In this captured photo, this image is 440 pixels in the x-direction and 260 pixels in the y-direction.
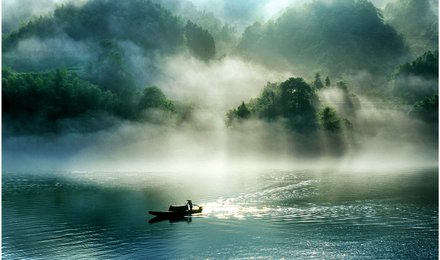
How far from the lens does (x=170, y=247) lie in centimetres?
6088

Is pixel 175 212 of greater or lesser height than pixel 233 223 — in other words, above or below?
above

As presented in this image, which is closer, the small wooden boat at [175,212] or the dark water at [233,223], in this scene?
the dark water at [233,223]

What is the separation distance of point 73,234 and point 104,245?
901 cm

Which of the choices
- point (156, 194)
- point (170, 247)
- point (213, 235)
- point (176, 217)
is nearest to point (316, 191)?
point (156, 194)

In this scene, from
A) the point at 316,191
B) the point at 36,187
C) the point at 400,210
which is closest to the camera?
the point at 400,210

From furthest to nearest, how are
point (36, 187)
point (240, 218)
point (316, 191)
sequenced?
1. point (36, 187)
2. point (316, 191)
3. point (240, 218)

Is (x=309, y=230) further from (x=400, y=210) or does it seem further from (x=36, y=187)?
(x=36, y=187)

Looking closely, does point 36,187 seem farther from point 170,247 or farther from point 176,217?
point 170,247

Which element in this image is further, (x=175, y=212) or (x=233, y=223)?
(x=175, y=212)

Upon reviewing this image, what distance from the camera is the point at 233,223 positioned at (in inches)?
2938

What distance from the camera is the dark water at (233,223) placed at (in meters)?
59.2

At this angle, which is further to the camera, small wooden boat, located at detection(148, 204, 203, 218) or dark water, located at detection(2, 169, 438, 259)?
small wooden boat, located at detection(148, 204, 203, 218)

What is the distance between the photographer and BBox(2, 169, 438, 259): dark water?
194 feet

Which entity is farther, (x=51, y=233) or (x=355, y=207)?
(x=355, y=207)
